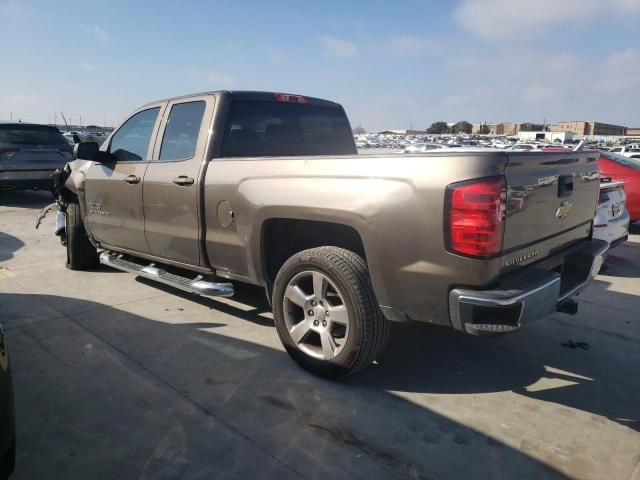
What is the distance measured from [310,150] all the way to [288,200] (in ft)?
4.76

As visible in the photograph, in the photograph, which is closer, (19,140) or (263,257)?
(263,257)

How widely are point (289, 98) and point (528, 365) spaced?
2.94 metres

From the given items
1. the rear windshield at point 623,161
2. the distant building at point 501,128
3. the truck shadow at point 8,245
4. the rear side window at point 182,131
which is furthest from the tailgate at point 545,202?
the distant building at point 501,128

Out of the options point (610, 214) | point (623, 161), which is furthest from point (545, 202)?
point (623, 161)

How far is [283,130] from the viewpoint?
Result: 4434mm

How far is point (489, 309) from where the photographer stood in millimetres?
2535

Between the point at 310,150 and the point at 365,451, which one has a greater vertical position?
the point at 310,150

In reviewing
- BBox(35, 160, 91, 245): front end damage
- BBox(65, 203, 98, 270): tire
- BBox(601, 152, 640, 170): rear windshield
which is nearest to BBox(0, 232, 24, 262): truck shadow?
BBox(35, 160, 91, 245): front end damage

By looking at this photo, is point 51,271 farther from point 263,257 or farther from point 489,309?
point 489,309

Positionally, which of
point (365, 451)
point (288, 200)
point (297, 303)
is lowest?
point (365, 451)

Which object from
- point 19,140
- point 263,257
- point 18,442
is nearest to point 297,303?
point 263,257

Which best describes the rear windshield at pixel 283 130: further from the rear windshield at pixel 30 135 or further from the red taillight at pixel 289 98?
the rear windshield at pixel 30 135

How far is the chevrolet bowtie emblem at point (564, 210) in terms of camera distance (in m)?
3.15

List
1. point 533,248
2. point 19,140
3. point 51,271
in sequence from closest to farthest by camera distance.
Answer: point 533,248
point 51,271
point 19,140
